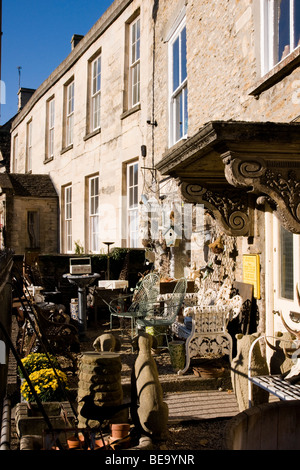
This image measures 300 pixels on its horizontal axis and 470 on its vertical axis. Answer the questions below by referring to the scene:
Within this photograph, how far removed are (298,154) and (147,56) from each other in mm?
8138

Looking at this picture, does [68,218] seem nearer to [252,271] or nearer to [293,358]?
[252,271]

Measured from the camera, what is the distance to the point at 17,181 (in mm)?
18406

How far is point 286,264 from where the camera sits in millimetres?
5266

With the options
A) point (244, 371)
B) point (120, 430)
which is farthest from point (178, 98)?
point (120, 430)

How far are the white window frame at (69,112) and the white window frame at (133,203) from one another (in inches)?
221

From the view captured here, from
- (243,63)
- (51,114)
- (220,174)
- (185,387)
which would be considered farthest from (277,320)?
(51,114)

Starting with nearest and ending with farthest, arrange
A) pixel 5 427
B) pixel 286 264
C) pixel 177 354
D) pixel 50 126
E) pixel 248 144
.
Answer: pixel 5 427 → pixel 248 144 → pixel 286 264 → pixel 177 354 → pixel 50 126

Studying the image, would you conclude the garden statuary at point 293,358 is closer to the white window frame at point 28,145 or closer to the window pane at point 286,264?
the window pane at point 286,264

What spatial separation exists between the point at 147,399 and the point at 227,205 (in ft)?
9.71

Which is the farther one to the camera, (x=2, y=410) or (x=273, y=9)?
(x=273, y=9)

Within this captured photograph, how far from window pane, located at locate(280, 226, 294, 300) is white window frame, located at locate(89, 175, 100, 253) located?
9.48 metres

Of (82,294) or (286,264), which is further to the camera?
(82,294)

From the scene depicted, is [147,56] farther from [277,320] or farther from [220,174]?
[277,320]
